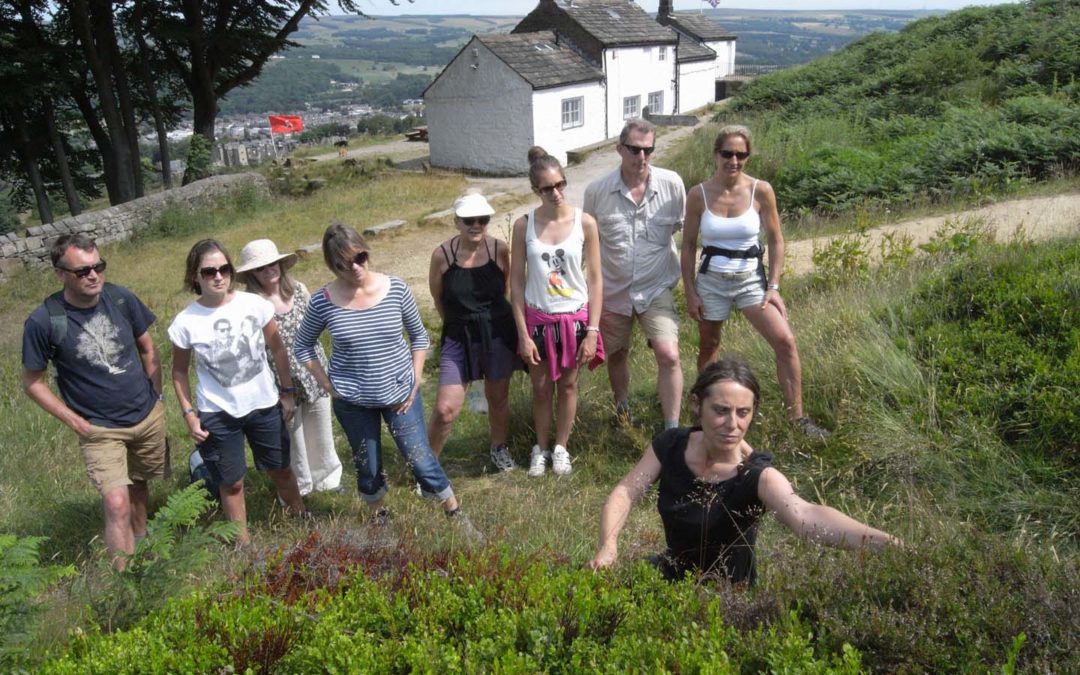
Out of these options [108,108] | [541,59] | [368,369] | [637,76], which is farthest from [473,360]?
[637,76]

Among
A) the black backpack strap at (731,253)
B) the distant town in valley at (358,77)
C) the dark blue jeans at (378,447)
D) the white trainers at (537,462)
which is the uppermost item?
the black backpack strap at (731,253)

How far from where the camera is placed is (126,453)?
14.2ft

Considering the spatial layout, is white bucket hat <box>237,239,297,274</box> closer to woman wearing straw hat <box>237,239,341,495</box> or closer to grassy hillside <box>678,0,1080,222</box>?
woman wearing straw hat <box>237,239,341,495</box>

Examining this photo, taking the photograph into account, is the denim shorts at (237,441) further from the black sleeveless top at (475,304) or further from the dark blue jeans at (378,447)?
the black sleeveless top at (475,304)

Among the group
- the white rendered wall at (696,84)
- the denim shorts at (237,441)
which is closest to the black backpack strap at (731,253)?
the denim shorts at (237,441)

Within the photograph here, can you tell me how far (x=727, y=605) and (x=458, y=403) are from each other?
2646mm

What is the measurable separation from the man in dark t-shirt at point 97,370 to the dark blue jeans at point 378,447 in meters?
1.08

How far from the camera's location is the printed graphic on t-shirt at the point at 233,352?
4.18 meters

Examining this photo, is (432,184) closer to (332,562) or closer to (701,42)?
(332,562)

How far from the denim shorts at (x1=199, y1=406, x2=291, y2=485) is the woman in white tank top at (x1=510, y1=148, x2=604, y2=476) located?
57.5 inches

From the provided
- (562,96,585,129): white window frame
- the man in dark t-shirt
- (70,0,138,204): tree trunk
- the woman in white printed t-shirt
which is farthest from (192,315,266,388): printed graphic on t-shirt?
(562,96,585,129): white window frame

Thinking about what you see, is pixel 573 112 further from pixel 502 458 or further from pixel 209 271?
pixel 209 271

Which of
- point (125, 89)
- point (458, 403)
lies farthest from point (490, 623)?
point (125, 89)

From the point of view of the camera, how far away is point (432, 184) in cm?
2139
